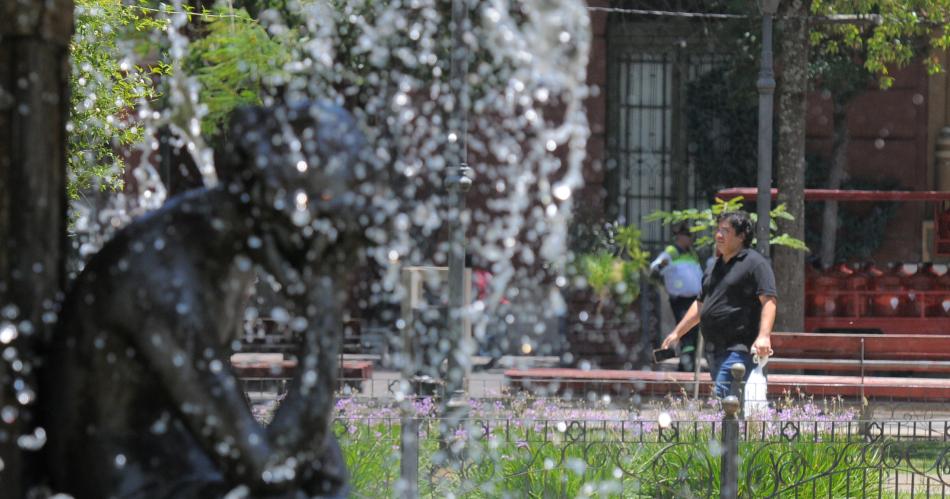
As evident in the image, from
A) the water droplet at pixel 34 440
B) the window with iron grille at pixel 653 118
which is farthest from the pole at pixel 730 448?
the window with iron grille at pixel 653 118

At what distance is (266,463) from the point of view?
2.63 meters

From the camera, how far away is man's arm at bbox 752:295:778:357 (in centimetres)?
751

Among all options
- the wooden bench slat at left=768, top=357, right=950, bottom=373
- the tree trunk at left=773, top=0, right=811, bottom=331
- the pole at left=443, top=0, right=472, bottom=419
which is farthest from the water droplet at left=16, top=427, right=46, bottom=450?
the tree trunk at left=773, top=0, right=811, bottom=331

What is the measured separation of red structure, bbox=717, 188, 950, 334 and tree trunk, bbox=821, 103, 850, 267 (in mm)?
4581

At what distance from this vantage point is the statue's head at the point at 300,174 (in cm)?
259

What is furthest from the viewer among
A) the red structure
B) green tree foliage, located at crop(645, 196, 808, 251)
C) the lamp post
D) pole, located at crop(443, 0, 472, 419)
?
the red structure

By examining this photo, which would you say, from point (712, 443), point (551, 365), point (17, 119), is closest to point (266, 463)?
point (17, 119)

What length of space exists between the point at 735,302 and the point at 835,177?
14.6 meters

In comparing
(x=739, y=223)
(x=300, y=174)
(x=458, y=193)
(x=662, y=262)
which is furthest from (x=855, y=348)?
(x=300, y=174)

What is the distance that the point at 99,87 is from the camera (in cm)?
844

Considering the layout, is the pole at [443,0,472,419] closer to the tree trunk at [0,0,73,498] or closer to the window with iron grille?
the tree trunk at [0,0,73,498]

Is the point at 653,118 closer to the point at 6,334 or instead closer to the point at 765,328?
the point at 765,328

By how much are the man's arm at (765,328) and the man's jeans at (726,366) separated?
14 cm

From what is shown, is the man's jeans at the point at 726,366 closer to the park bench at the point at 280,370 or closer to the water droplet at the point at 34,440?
the park bench at the point at 280,370
